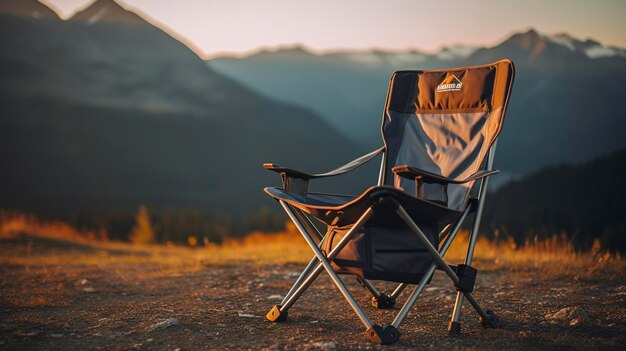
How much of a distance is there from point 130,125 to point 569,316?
133 m

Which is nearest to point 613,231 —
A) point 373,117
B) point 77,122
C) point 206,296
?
point 206,296

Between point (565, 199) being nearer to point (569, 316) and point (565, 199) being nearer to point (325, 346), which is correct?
point (569, 316)

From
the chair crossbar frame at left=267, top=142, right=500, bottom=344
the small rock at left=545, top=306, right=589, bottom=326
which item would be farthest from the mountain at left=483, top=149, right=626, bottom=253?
the chair crossbar frame at left=267, top=142, right=500, bottom=344

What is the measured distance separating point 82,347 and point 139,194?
108m

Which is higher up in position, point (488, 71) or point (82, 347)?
point (488, 71)

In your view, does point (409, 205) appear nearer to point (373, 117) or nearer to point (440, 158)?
point (440, 158)

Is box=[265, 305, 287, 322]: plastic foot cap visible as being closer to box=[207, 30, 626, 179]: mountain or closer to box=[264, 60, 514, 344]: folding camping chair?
box=[264, 60, 514, 344]: folding camping chair

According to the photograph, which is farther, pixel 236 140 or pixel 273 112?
pixel 273 112

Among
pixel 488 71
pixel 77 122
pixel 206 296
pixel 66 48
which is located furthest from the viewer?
pixel 66 48

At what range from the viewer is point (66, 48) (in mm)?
147875

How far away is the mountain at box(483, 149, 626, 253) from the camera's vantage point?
126 ft

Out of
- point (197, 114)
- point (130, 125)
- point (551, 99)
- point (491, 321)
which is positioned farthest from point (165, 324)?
point (197, 114)

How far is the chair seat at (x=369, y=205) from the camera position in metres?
2.43

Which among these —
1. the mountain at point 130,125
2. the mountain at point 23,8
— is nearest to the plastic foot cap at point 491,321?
the mountain at point 130,125
